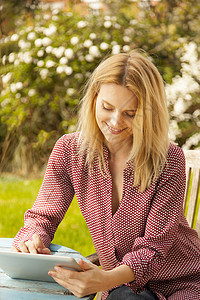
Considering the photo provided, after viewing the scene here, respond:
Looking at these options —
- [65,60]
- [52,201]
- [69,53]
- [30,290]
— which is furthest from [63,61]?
[30,290]

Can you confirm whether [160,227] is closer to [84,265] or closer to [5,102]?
[84,265]

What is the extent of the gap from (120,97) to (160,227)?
1.75ft

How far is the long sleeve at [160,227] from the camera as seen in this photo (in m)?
1.60

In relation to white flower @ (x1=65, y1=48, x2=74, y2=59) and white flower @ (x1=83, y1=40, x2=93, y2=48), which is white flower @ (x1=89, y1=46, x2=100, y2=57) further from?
white flower @ (x1=65, y1=48, x2=74, y2=59)

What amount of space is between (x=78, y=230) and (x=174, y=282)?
2.28m

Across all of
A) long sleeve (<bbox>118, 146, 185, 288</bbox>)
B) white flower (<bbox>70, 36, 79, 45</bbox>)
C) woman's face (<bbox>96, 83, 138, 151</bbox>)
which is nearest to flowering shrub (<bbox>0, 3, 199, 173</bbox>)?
white flower (<bbox>70, 36, 79, 45</bbox>)

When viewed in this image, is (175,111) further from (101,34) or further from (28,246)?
(28,246)

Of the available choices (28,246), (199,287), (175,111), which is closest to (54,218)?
(28,246)

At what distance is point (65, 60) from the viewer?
5.67 m

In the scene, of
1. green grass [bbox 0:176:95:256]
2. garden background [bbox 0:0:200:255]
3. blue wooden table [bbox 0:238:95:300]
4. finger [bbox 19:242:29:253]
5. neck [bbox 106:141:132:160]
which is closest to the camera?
blue wooden table [bbox 0:238:95:300]

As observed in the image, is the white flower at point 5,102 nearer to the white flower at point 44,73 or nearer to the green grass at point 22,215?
the white flower at point 44,73

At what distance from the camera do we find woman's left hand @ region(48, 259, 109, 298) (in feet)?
4.44

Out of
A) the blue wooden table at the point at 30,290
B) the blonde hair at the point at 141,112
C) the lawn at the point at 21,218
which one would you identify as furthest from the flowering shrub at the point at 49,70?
the blue wooden table at the point at 30,290

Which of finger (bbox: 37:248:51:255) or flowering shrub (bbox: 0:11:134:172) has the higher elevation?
finger (bbox: 37:248:51:255)
